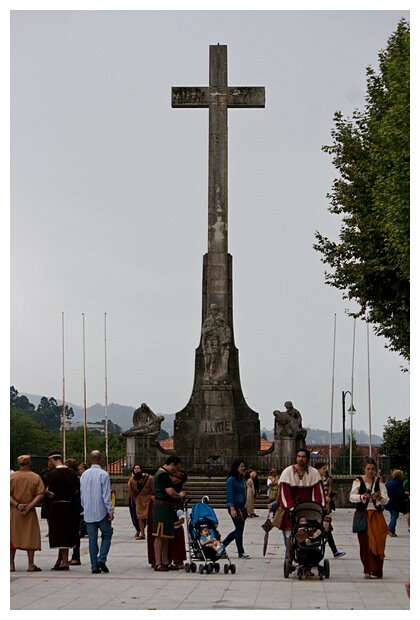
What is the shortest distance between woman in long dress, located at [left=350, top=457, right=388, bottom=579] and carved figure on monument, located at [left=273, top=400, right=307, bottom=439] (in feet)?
79.6

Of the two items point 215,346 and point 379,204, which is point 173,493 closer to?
point 379,204

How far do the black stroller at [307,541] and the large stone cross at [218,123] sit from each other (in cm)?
2627

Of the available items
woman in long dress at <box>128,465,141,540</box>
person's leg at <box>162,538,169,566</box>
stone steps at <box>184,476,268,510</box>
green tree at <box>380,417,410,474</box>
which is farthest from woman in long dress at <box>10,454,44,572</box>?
green tree at <box>380,417,410,474</box>

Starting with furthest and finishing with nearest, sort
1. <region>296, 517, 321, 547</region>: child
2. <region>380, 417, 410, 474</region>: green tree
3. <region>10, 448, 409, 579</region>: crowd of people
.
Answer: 1. <region>380, 417, 410, 474</region>: green tree
2. <region>10, 448, 409, 579</region>: crowd of people
3. <region>296, 517, 321, 547</region>: child

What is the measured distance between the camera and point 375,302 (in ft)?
116

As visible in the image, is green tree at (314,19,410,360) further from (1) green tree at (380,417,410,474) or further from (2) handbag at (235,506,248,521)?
(1) green tree at (380,417,410,474)

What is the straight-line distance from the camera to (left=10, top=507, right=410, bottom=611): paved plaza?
14.4m

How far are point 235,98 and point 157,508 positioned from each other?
27.9 m

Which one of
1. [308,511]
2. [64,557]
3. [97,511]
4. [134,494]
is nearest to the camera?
[308,511]

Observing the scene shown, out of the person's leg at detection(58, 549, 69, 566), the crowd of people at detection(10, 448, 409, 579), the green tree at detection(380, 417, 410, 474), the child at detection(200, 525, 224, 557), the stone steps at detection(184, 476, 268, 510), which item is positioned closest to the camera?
the crowd of people at detection(10, 448, 409, 579)

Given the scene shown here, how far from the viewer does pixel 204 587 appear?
1638 centimetres

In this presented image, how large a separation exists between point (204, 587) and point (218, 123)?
29974 millimetres

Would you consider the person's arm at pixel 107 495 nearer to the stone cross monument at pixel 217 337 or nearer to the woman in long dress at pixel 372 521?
the woman in long dress at pixel 372 521

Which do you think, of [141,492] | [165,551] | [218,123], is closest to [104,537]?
[165,551]
